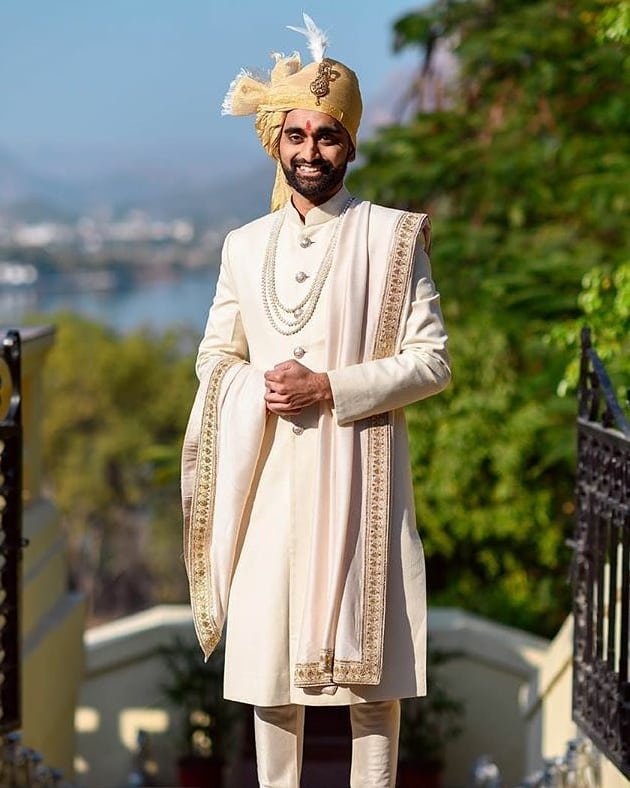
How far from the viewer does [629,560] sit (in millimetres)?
4285

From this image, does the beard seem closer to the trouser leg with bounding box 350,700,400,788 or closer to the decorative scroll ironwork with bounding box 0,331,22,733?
the trouser leg with bounding box 350,700,400,788

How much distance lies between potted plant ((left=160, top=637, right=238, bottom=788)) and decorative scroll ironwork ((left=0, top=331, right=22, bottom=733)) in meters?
2.25

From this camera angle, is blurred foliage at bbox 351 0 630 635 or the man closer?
the man

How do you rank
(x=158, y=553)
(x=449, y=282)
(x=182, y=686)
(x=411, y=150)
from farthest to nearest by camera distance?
1. (x=158, y=553)
2. (x=411, y=150)
3. (x=449, y=282)
4. (x=182, y=686)

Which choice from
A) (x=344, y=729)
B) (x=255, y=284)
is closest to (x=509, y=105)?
(x=344, y=729)

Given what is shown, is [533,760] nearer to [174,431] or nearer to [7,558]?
[7,558]

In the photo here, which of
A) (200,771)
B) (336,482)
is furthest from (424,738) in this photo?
(336,482)

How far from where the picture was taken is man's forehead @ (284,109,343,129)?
338cm

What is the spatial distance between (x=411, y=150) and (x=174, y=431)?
24.6 m

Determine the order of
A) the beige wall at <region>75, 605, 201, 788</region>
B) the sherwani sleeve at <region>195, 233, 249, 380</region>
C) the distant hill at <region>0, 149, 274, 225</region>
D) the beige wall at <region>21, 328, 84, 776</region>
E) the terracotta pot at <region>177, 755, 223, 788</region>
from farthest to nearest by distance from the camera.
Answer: the distant hill at <region>0, 149, 274, 225</region>, the beige wall at <region>75, 605, 201, 788</region>, the terracotta pot at <region>177, 755, 223, 788</region>, the beige wall at <region>21, 328, 84, 776</region>, the sherwani sleeve at <region>195, 233, 249, 380</region>

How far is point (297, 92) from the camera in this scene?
340 centimetres

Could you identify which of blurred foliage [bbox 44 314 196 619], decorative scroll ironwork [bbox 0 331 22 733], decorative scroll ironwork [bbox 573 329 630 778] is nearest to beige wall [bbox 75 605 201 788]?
decorative scroll ironwork [bbox 0 331 22 733]

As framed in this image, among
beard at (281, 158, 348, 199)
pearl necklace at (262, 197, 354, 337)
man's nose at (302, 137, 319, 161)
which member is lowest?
pearl necklace at (262, 197, 354, 337)

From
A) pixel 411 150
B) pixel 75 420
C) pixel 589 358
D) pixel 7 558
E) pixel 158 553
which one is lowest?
pixel 158 553
